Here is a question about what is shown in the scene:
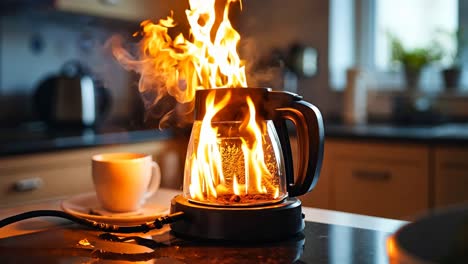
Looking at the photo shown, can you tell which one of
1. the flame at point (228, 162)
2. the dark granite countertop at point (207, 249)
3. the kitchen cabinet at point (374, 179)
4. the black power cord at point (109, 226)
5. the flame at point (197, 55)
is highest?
the flame at point (197, 55)

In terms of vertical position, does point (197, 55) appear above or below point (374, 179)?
above

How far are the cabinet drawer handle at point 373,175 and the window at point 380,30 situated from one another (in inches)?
36.1

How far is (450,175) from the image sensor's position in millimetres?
2188

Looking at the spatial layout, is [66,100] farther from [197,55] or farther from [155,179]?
[197,55]

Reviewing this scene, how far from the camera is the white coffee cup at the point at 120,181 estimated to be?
3.24ft

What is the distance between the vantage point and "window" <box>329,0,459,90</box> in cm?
310

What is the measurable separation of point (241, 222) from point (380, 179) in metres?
1.69

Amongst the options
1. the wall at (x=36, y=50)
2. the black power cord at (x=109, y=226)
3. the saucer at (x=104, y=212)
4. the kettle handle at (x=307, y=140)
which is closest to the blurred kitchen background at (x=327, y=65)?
the wall at (x=36, y=50)

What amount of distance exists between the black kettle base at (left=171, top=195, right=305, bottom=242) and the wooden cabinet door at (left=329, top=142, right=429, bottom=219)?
156 centimetres

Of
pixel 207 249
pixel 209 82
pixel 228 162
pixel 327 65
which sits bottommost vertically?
pixel 207 249

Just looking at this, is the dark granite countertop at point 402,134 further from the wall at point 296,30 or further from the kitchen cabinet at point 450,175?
the wall at point 296,30

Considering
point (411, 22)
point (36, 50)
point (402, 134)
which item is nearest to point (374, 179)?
point (402, 134)

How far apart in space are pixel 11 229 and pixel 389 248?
0.65 m

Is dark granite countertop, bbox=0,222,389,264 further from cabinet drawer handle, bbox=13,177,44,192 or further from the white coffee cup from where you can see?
cabinet drawer handle, bbox=13,177,44,192
